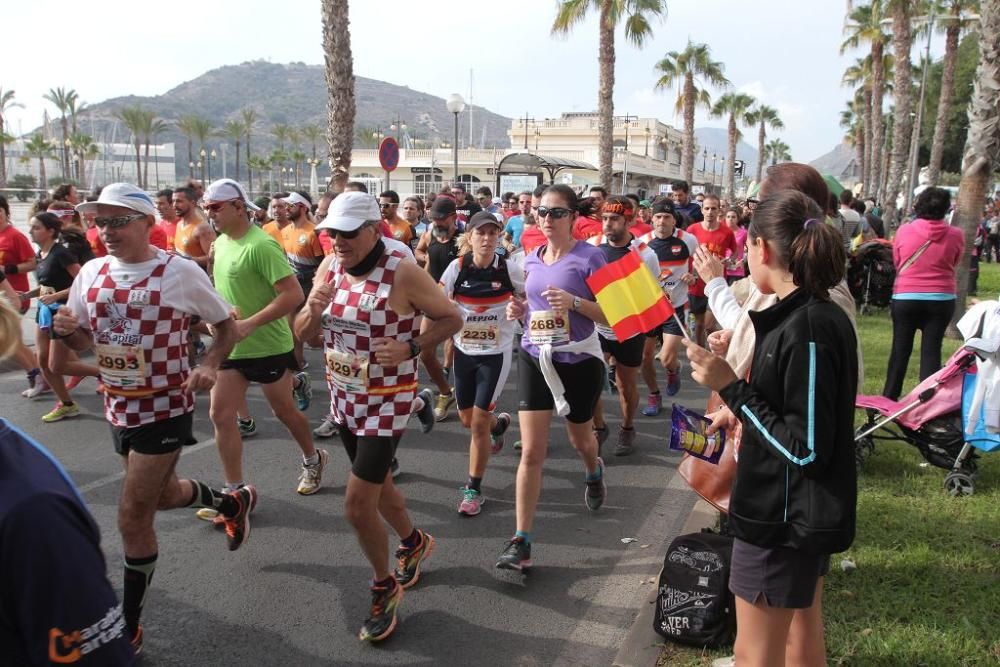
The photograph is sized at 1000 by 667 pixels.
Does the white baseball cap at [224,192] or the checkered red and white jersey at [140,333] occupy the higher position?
the white baseball cap at [224,192]

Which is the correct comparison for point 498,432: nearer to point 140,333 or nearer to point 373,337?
point 373,337

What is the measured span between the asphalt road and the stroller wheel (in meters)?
1.85

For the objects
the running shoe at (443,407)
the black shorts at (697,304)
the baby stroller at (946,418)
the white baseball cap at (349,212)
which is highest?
the white baseball cap at (349,212)

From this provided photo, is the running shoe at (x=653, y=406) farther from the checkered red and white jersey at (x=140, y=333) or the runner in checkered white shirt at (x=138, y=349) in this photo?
the checkered red and white jersey at (x=140, y=333)

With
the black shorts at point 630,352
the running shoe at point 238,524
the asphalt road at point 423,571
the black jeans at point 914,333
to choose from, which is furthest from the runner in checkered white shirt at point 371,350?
the black jeans at point 914,333

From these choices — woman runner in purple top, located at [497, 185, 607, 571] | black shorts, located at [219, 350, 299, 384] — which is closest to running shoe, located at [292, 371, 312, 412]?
black shorts, located at [219, 350, 299, 384]

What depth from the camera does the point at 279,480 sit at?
223 inches

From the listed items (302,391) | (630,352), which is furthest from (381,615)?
(302,391)

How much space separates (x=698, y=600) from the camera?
→ 3.45 meters

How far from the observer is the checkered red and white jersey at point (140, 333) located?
3.55m

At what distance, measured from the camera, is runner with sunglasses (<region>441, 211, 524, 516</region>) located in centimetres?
520

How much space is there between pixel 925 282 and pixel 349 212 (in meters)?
5.81

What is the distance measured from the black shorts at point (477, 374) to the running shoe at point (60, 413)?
14.0 feet

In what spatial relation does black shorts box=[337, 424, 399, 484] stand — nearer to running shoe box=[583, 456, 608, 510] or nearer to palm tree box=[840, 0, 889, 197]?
running shoe box=[583, 456, 608, 510]
